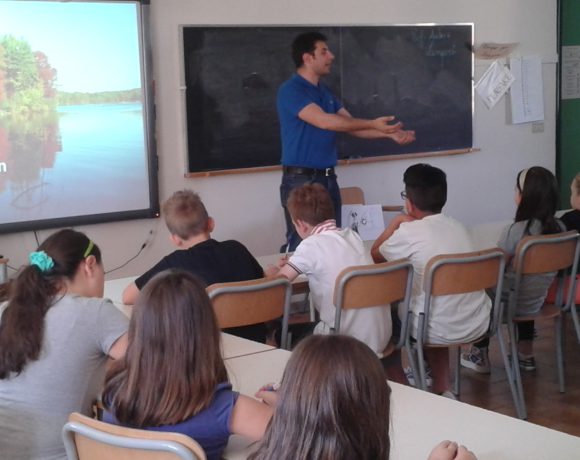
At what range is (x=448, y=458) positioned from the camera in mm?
1738

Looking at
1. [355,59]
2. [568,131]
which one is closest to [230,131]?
[355,59]

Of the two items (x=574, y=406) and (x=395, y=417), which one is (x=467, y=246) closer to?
(x=574, y=406)

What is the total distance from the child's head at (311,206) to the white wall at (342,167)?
2127 mm

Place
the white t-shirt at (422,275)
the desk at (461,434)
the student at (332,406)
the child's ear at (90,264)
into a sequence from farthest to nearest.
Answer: the white t-shirt at (422,275) < the child's ear at (90,264) < the desk at (461,434) < the student at (332,406)

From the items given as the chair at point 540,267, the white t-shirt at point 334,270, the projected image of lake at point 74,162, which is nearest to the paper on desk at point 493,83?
the projected image of lake at point 74,162

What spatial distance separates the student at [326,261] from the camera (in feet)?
12.0

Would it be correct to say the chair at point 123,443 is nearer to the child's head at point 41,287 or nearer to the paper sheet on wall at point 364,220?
the child's head at point 41,287

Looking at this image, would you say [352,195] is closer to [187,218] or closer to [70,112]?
[70,112]

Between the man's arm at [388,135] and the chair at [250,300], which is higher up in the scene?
the man's arm at [388,135]

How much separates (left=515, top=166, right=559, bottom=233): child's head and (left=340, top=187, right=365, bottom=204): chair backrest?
1803 millimetres

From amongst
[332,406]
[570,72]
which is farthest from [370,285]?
[570,72]

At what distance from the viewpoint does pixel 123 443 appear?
5.73 feet

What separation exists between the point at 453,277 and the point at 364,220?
1.91m

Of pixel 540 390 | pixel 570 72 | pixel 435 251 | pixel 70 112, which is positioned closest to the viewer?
pixel 435 251
